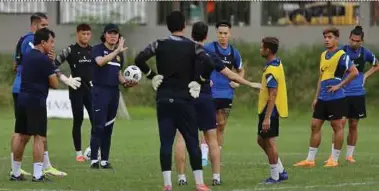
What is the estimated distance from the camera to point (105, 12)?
3431 cm

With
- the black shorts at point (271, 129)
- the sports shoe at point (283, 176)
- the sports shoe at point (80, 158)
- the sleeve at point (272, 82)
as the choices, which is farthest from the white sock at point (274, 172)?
the sports shoe at point (80, 158)

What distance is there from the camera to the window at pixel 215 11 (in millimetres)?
33625

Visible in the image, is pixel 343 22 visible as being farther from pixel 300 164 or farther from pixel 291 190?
pixel 291 190

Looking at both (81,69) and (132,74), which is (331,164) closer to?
(132,74)

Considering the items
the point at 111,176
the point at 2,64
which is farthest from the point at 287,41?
the point at 111,176

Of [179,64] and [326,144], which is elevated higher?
[179,64]

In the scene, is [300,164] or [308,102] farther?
[308,102]

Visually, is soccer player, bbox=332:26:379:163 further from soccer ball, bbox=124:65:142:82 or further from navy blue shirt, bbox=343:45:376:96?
soccer ball, bbox=124:65:142:82

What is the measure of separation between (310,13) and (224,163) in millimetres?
18023

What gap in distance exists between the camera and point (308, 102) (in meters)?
30.8

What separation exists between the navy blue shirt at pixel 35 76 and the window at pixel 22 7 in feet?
71.1

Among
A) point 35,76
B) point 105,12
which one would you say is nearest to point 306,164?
point 35,76

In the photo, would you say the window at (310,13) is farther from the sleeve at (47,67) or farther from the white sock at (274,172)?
the sleeve at (47,67)

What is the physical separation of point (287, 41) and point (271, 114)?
20360 mm
